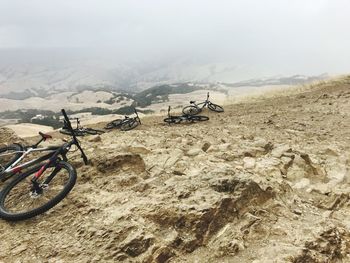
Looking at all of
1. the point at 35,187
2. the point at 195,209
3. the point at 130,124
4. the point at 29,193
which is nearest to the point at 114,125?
the point at 130,124

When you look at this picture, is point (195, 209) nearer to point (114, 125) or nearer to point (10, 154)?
point (10, 154)

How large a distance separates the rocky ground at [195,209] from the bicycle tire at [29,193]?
219mm

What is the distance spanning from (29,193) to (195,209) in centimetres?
386

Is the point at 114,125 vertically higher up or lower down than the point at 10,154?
lower down

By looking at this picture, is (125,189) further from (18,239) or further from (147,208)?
(18,239)

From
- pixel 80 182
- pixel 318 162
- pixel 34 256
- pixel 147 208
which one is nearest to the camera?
pixel 34 256

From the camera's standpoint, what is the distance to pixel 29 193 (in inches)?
343

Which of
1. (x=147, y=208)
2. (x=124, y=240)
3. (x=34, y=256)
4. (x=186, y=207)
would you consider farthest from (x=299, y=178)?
(x=34, y=256)

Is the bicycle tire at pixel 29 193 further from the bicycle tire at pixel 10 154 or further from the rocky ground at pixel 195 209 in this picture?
the bicycle tire at pixel 10 154

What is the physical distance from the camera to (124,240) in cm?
731

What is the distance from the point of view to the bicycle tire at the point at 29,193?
8047 millimetres

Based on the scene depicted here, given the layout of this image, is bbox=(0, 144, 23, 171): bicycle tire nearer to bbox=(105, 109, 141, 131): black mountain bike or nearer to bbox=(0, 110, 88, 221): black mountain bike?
bbox=(0, 110, 88, 221): black mountain bike

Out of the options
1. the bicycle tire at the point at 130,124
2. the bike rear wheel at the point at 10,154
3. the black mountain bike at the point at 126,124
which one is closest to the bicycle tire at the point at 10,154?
the bike rear wheel at the point at 10,154

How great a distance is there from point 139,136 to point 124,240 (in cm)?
725
